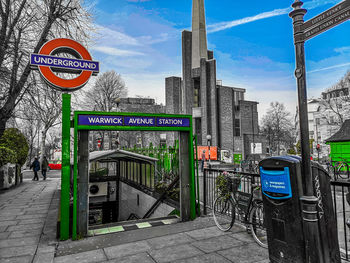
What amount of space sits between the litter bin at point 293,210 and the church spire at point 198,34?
39.1 meters

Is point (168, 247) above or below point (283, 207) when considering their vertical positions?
below

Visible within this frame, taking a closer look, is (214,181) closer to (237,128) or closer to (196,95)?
(196,95)

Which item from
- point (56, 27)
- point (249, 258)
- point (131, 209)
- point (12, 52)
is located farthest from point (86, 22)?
point (249, 258)

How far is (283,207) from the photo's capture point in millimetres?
3250

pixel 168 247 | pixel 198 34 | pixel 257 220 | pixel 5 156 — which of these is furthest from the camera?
pixel 198 34

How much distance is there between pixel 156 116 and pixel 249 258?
3646mm

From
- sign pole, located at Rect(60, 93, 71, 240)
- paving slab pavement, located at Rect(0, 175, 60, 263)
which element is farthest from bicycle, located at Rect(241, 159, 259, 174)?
sign pole, located at Rect(60, 93, 71, 240)

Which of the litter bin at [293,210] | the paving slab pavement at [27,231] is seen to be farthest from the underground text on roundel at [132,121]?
the litter bin at [293,210]

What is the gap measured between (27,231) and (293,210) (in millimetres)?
5913

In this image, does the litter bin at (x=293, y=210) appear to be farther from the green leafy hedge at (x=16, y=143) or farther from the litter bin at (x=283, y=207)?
the green leafy hedge at (x=16, y=143)

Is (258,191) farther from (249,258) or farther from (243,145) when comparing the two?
(243,145)

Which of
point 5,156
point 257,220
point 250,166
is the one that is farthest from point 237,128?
point 257,220

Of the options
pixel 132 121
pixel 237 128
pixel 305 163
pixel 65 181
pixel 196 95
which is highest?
pixel 196 95

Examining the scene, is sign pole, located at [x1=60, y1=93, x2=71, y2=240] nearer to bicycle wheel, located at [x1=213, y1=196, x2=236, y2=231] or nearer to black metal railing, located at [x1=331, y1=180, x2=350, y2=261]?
bicycle wheel, located at [x1=213, y1=196, x2=236, y2=231]
